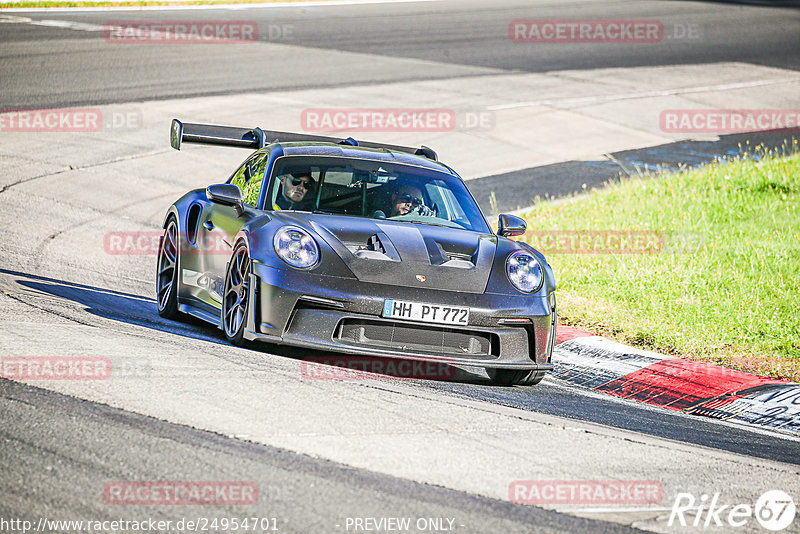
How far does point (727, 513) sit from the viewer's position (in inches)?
179

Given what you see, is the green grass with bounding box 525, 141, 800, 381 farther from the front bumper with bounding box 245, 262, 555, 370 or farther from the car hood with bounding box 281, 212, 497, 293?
the front bumper with bounding box 245, 262, 555, 370

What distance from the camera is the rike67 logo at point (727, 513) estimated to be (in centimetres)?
440

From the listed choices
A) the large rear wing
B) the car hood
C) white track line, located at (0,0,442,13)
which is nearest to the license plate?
the car hood

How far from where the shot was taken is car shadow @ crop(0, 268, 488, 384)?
21.7 ft

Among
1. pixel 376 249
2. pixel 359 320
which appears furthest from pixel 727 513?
pixel 376 249

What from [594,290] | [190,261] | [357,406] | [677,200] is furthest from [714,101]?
[357,406]

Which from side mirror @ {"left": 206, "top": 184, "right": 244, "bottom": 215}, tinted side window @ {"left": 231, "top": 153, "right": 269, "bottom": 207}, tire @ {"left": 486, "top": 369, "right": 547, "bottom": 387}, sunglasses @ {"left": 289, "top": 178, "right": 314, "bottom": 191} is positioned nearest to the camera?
tire @ {"left": 486, "top": 369, "right": 547, "bottom": 387}

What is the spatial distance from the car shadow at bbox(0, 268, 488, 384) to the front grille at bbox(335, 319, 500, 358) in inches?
8.6

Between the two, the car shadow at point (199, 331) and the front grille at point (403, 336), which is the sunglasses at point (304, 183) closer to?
the car shadow at point (199, 331)

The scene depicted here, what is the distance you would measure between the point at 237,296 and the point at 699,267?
18.9 feet

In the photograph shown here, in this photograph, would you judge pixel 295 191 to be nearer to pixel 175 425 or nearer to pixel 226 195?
pixel 226 195

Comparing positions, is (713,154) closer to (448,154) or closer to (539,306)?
(448,154)

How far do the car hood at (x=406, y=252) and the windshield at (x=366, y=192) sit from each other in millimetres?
296

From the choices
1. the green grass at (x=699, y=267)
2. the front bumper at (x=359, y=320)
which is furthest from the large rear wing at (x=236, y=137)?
the green grass at (x=699, y=267)
